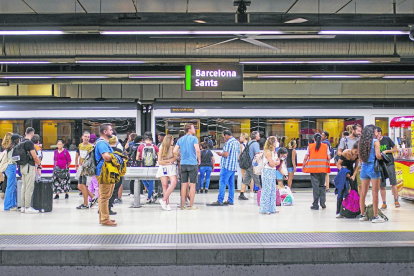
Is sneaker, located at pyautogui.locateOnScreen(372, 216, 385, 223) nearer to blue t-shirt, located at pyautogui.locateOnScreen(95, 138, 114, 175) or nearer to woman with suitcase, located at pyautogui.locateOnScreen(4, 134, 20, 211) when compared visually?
blue t-shirt, located at pyautogui.locateOnScreen(95, 138, 114, 175)

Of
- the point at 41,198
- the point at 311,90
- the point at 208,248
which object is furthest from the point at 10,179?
the point at 311,90

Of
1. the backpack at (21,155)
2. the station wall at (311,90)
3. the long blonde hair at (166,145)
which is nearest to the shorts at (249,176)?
the long blonde hair at (166,145)

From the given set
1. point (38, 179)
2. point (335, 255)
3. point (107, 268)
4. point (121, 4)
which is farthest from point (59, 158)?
point (335, 255)

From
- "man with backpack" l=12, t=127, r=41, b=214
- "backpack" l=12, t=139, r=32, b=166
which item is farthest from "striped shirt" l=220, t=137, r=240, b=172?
"backpack" l=12, t=139, r=32, b=166

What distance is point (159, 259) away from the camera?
604cm

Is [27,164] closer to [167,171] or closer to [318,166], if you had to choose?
[167,171]

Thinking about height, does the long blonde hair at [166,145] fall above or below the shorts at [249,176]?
above

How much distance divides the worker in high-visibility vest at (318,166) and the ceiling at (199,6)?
3.94 metres

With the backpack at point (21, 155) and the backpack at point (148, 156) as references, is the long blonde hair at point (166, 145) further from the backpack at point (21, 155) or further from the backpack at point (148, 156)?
the backpack at point (21, 155)

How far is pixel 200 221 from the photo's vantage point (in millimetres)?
8414

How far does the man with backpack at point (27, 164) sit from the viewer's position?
9.52m

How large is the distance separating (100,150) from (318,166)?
180 inches

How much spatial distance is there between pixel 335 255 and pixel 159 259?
220cm

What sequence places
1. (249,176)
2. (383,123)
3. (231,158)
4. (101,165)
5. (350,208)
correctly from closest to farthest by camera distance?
(101,165) < (350,208) < (231,158) < (249,176) < (383,123)
